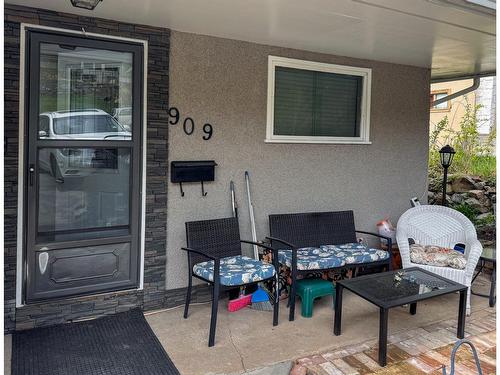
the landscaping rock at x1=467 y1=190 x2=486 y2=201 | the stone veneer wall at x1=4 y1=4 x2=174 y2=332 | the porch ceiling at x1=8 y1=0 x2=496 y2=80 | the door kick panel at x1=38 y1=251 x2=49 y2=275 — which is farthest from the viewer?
the landscaping rock at x1=467 y1=190 x2=486 y2=201

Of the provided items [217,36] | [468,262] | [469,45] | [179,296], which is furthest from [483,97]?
[179,296]

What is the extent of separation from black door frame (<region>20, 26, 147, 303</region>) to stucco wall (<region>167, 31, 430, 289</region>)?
299 millimetres

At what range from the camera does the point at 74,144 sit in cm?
373

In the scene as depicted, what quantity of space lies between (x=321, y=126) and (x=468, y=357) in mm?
2862

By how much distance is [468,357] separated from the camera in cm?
319

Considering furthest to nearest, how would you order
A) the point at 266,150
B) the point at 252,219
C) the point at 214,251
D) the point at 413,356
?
1. the point at 266,150
2. the point at 252,219
3. the point at 214,251
4. the point at 413,356

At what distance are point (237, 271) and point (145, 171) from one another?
4.05 ft

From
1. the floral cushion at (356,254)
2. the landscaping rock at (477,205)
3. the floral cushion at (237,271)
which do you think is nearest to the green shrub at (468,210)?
the landscaping rock at (477,205)

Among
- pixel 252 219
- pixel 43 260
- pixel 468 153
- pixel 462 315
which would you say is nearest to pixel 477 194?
pixel 468 153

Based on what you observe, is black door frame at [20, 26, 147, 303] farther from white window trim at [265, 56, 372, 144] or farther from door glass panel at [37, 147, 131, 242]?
white window trim at [265, 56, 372, 144]

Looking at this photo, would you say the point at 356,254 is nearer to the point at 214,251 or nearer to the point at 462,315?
the point at 462,315

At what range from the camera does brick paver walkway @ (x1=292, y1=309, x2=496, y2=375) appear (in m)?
3.04

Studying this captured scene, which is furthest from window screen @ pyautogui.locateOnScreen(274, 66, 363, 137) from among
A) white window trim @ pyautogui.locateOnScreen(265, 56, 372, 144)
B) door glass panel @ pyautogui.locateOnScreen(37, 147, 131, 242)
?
door glass panel @ pyautogui.locateOnScreen(37, 147, 131, 242)

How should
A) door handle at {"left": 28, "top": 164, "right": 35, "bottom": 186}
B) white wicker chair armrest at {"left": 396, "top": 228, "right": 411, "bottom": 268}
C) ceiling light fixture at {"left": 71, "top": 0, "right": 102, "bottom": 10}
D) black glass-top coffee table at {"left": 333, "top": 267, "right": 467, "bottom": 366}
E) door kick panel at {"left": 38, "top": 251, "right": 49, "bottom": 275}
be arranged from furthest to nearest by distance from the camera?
white wicker chair armrest at {"left": 396, "top": 228, "right": 411, "bottom": 268} → door kick panel at {"left": 38, "top": 251, "right": 49, "bottom": 275} → door handle at {"left": 28, "top": 164, "right": 35, "bottom": 186} → black glass-top coffee table at {"left": 333, "top": 267, "right": 467, "bottom": 366} → ceiling light fixture at {"left": 71, "top": 0, "right": 102, "bottom": 10}
